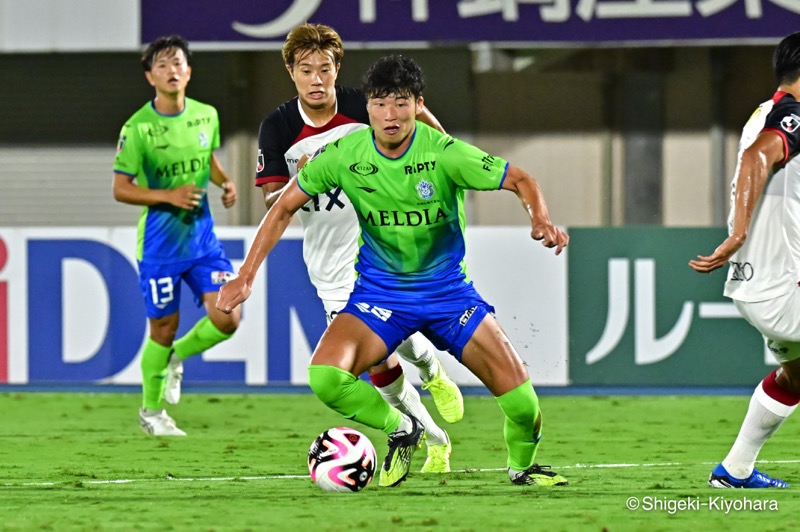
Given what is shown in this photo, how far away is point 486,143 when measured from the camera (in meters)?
16.0

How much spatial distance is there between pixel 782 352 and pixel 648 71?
1003 centimetres

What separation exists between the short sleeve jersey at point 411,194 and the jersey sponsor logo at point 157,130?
303 cm

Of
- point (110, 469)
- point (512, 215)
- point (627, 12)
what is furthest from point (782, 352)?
point (512, 215)

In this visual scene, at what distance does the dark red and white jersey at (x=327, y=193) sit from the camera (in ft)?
24.1

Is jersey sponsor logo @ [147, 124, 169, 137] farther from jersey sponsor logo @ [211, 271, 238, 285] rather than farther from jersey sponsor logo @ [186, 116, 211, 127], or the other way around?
jersey sponsor logo @ [211, 271, 238, 285]

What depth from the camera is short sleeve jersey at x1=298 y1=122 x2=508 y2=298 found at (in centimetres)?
613

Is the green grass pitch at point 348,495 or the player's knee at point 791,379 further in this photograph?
the player's knee at point 791,379

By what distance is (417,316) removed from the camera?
6.26 meters

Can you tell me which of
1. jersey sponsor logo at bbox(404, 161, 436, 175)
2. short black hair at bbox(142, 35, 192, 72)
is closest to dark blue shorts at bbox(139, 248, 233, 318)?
short black hair at bbox(142, 35, 192, 72)

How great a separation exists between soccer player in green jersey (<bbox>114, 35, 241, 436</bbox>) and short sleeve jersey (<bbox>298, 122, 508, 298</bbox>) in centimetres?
283

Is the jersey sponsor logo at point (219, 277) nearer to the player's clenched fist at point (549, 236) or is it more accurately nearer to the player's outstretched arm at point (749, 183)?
the player's clenched fist at point (549, 236)

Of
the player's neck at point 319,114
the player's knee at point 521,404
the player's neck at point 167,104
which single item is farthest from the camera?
the player's neck at point 167,104

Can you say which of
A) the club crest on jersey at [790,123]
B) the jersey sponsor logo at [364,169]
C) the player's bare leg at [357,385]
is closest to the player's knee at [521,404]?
the player's bare leg at [357,385]

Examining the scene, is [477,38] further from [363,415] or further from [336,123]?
[363,415]
